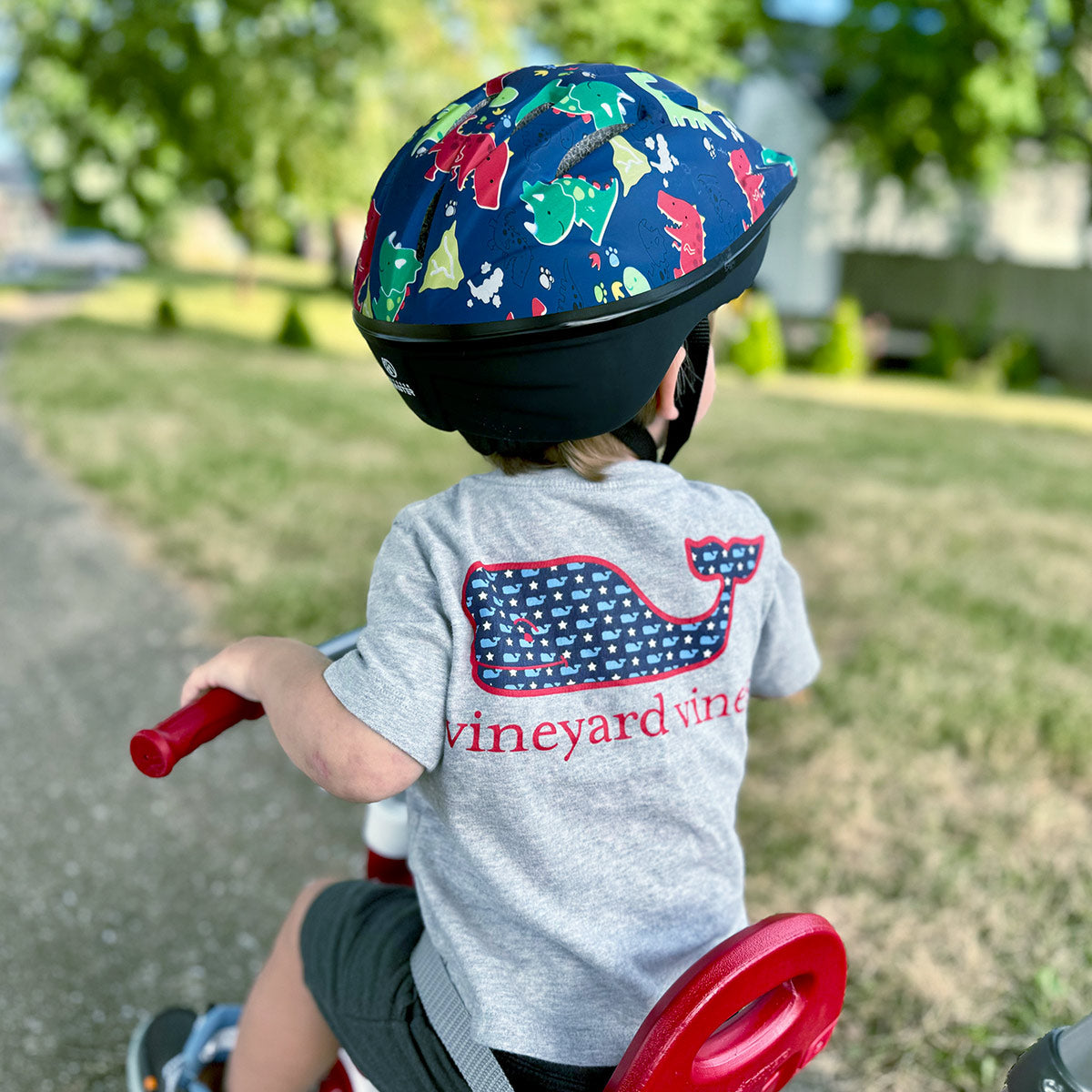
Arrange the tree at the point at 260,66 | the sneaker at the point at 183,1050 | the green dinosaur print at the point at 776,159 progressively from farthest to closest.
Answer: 1. the tree at the point at 260,66
2. the sneaker at the point at 183,1050
3. the green dinosaur print at the point at 776,159

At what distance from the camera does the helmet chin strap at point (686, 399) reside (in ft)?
4.32

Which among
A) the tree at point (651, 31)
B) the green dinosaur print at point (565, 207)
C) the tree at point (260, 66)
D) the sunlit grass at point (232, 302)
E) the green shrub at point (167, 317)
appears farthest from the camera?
the tree at point (651, 31)

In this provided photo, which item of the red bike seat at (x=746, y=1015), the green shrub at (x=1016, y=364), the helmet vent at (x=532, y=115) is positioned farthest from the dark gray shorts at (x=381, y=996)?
the green shrub at (x=1016, y=364)

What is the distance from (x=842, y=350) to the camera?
49.5 ft

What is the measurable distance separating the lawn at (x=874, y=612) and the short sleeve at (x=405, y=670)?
1421 mm

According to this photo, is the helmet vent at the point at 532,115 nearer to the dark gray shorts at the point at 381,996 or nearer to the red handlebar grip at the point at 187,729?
the red handlebar grip at the point at 187,729

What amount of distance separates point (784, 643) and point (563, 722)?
0.40 metres

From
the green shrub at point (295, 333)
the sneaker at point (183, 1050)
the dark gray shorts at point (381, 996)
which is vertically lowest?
the green shrub at point (295, 333)

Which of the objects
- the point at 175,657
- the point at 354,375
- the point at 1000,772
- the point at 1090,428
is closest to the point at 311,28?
the point at 354,375

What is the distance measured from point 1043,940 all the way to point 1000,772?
82 centimetres

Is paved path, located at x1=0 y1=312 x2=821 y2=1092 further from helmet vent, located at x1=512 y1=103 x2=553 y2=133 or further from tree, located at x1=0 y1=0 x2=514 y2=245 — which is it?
tree, located at x1=0 y1=0 x2=514 y2=245

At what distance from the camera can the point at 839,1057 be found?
7.06 ft

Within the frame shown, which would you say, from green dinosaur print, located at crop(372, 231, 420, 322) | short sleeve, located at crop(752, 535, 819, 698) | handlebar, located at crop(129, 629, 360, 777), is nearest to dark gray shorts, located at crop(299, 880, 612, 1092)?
handlebar, located at crop(129, 629, 360, 777)

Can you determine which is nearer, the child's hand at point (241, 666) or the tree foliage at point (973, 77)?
the child's hand at point (241, 666)
